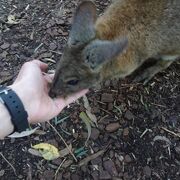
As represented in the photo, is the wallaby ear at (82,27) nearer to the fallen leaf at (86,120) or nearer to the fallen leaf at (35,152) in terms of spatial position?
the fallen leaf at (86,120)

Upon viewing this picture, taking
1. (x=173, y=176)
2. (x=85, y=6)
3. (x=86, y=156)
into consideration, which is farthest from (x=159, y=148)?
(x=85, y=6)

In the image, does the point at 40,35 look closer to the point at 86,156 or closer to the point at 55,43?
the point at 55,43

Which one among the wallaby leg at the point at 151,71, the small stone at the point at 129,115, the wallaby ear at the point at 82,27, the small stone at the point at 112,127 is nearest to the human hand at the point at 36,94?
the wallaby ear at the point at 82,27

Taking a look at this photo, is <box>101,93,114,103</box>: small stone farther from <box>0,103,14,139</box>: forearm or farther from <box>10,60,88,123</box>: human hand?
<box>0,103,14,139</box>: forearm

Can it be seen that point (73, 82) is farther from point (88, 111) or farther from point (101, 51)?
point (88, 111)

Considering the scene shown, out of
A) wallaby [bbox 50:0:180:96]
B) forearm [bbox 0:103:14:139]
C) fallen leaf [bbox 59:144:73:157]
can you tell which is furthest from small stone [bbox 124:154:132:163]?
forearm [bbox 0:103:14:139]

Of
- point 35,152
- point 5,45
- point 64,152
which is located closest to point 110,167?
point 64,152
